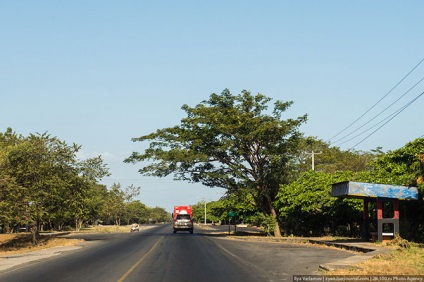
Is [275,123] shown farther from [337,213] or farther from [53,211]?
[53,211]

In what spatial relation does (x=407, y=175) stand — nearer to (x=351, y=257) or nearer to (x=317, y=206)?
(x=317, y=206)

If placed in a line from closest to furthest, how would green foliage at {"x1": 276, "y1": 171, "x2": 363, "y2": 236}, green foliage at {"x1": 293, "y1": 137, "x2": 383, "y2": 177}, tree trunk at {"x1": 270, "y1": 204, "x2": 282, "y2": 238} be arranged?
green foliage at {"x1": 276, "y1": 171, "x2": 363, "y2": 236}
tree trunk at {"x1": 270, "y1": 204, "x2": 282, "y2": 238}
green foliage at {"x1": 293, "y1": 137, "x2": 383, "y2": 177}

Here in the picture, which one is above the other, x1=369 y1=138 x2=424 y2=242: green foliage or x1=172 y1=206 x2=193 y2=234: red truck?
x1=369 y1=138 x2=424 y2=242: green foliage

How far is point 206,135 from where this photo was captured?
1791 inches

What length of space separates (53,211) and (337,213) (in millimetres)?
23864

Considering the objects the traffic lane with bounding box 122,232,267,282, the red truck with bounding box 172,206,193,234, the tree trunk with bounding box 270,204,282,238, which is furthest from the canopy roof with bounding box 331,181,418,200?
the red truck with bounding box 172,206,193,234

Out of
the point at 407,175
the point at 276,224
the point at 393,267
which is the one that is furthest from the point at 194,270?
the point at 276,224

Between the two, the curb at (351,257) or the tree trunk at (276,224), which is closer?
the curb at (351,257)

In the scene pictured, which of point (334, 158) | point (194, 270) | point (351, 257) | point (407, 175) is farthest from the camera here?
point (334, 158)

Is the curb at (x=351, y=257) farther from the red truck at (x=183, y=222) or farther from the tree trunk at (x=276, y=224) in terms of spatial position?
the red truck at (x=183, y=222)

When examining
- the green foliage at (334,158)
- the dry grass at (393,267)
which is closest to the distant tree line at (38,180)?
the dry grass at (393,267)

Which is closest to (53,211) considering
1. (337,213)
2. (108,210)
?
(337,213)

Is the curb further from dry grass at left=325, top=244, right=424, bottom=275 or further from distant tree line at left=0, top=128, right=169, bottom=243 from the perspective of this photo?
distant tree line at left=0, top=128, right=169, bottom=243

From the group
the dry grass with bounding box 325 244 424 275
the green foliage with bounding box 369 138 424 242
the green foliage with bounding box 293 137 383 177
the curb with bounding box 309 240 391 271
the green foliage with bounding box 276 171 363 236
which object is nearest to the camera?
the dry grass with bounding box 325 244 424 275
